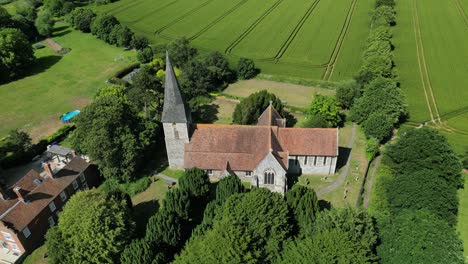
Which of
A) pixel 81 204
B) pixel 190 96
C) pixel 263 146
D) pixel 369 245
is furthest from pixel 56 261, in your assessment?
pixel 190 96

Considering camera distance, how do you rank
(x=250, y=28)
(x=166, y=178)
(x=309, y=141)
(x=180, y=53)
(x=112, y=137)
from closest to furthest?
(x=112, y=137)
(x=309, y=141)
(x=166, y=178)
(x=180, y=53)
(x=250, y=28)

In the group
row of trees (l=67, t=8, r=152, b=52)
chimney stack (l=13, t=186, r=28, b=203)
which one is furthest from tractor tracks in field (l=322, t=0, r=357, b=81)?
chimney stack (l=13, t=186, r=28, b=203)

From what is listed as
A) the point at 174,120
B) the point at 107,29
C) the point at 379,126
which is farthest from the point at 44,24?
the point at 379,126

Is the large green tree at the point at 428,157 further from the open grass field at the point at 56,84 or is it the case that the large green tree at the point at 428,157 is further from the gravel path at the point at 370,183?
the open grass field at the point at 56,84

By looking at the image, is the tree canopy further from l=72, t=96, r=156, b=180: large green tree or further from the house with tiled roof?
the house with tiled roof

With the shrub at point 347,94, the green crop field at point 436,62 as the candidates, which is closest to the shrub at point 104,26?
the shrub at point 347,94

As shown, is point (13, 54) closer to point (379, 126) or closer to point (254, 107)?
point (254, 107)

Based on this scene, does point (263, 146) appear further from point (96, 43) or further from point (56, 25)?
point (56, 25)
